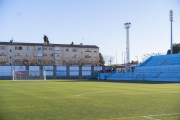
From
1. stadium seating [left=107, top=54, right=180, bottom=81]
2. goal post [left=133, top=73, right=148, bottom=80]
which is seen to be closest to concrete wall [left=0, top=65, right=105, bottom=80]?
stadium seating [left=107, top=54, right=180, bottom=81]

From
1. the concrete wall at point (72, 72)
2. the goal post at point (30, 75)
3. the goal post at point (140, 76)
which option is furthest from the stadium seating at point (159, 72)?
the goal post at point (30, 75)

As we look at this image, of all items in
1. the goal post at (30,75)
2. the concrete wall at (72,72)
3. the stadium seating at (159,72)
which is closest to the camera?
the stadium seating at (159,72)

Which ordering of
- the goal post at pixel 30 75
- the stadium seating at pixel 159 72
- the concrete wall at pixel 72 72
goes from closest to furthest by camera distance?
the stadium seating at pixel 159 72 < the goal post at pixel 30 75 < the concrete wall at pixel 72 72

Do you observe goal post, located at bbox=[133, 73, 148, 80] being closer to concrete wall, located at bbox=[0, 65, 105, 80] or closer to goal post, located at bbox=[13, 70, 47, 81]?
goal post, located at bbox=[13, 70, 47, 81]

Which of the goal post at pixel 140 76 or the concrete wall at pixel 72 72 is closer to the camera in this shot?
the goal post at pixel 140 76

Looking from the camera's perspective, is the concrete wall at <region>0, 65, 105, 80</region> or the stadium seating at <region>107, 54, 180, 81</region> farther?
the concrete wall at <region>0, 65, 105, 80</region>

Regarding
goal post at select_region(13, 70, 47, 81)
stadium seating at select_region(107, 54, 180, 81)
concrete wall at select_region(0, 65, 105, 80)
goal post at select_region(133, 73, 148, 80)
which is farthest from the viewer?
concrete wall at select_region(0, 65, 105, 80)

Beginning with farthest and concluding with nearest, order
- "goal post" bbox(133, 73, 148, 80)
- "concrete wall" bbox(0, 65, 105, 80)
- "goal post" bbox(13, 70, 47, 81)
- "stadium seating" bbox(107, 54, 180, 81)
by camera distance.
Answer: "concrete wall" bbox(0, 65, 105, 80) → "goal post" bbox(13, 70, 47, 81) → "goal post" bbox(133, 73, 148, 80) → "stadium seating" bbox(107, 54, 180, 81)

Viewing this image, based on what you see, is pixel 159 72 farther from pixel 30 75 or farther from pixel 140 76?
pixel 30 75

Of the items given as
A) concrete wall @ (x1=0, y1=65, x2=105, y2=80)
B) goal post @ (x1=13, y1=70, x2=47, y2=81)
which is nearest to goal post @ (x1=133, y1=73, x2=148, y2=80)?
goal post @ (x1=13, y1=70, x2=47, y2=81)

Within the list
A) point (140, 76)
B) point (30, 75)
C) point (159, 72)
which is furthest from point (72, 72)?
point (159, 72)

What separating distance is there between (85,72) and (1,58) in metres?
36.4

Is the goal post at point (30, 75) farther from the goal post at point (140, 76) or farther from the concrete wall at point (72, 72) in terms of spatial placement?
the goal post at point (140, 76)

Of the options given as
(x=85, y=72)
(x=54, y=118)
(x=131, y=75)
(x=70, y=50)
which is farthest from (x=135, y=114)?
(x=70, y=50)
